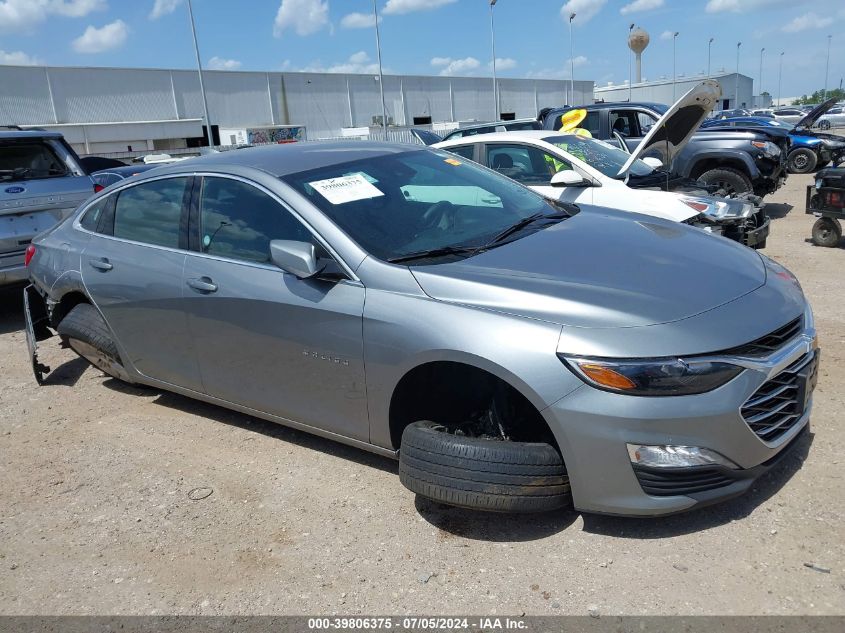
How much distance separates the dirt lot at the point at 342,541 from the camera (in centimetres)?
257

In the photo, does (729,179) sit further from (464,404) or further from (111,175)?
(111,175)

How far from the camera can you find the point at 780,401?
108 inches

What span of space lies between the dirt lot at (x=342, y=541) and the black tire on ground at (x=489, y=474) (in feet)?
0.78

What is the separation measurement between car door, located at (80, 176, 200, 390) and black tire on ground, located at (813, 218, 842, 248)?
25.2 feet

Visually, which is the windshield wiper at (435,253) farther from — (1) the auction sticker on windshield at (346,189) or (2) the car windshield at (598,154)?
(2) the car windshield at (598,154)

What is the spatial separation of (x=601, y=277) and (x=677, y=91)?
87.9 metres

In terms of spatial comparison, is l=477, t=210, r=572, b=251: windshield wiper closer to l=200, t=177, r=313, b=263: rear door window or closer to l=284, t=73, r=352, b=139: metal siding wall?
l=200, t=177, r=313, b=263: rear door window

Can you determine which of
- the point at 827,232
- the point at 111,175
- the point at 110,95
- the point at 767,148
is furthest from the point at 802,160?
the point at 110,95

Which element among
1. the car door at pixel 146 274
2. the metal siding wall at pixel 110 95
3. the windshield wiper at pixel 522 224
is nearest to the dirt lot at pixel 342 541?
the car door at pixel 146 274

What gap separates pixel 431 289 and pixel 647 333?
899mm

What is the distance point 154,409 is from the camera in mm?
4633

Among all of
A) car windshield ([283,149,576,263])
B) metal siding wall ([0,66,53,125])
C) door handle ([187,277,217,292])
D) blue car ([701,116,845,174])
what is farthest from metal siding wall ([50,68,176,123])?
car windshield ([283,149,576,263])

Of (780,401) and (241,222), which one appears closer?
(780,401)

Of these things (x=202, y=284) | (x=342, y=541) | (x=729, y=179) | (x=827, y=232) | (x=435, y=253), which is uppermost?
(x=435, y=253)
